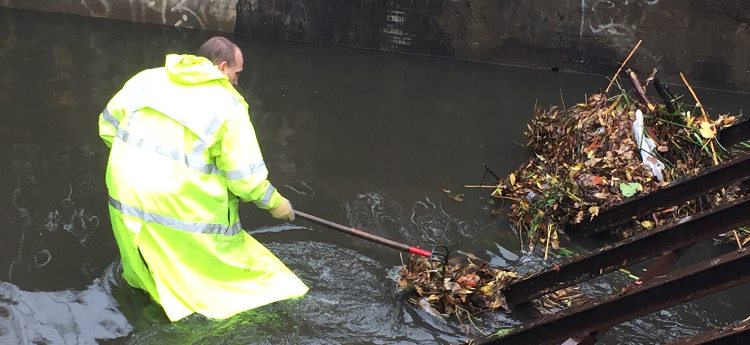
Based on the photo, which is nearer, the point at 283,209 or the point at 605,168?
the point at 283,209

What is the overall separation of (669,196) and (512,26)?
541 cm

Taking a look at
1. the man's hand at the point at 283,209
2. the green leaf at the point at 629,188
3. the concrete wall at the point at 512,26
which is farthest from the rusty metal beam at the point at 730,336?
the concrete wall at the point at 512,26

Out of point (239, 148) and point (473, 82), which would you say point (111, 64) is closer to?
point (473, 82)

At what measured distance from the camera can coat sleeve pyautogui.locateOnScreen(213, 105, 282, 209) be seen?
141 inches

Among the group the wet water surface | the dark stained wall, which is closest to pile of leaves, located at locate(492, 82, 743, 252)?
the wet water surface

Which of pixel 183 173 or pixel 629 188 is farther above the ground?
pixel 183 173

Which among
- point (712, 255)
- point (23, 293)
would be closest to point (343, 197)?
point (23, 293)

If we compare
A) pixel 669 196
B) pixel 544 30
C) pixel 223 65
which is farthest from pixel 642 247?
pixel 544 30

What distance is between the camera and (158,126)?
142 inches

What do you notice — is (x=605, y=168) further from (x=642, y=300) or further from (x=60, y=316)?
(x=60, y=316)

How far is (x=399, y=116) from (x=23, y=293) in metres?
4.54

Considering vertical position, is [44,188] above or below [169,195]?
below

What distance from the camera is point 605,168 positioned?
5.66 metres

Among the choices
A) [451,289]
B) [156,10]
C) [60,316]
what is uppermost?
[156,10]
